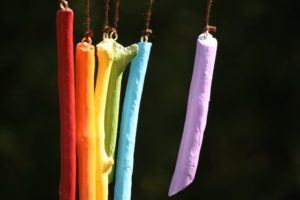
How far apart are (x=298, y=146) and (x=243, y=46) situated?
368mm

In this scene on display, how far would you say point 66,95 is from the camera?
141 centimetres

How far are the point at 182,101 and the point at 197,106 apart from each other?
1162mm

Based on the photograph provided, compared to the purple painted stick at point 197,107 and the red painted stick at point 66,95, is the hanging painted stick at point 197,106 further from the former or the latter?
the red painted stick at point 66,95

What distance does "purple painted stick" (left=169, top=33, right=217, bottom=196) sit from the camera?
4.96ft

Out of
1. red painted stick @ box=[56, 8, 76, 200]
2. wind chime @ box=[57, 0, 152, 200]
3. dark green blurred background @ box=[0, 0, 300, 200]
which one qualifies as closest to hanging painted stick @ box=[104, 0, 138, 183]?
wind chime @ box=[57, 0, 152, 200]

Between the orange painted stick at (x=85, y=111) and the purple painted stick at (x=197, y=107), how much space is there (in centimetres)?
18

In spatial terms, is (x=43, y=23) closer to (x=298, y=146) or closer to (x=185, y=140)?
(x=298, y=146)

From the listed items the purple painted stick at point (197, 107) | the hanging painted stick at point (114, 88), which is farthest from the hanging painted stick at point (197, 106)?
the hanging painted stick at point (114, 88)

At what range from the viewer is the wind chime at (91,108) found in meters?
1.41

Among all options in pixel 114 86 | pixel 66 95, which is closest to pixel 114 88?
pixel 114 86

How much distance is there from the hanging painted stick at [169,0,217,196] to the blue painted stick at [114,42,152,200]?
3.6 inches

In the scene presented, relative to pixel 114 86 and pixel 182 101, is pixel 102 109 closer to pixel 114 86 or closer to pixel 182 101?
pixel 114 86

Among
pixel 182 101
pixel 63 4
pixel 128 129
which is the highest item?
pixel 63 4

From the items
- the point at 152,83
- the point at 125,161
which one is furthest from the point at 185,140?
the point at 152,83
